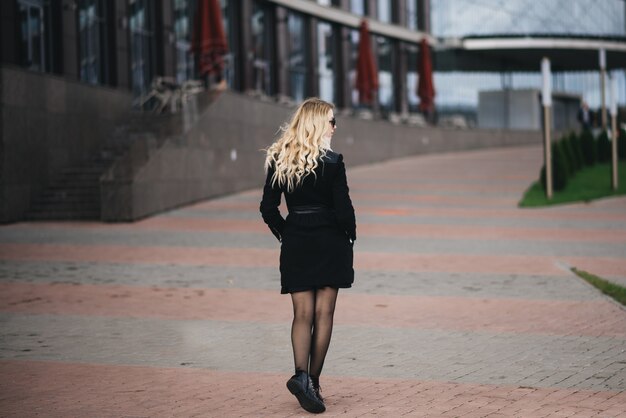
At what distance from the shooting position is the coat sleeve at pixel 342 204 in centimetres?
633

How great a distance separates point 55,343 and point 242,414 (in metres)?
2.92

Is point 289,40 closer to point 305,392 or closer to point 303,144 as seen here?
point 303,144

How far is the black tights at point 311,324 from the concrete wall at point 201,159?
36.2 ft

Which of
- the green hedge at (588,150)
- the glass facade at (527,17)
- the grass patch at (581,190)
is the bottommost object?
the grass patch at (581,190)

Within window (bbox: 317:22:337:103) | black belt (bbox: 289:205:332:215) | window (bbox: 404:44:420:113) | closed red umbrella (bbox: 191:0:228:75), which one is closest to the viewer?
black belt (bbox: 289:205:332:215)

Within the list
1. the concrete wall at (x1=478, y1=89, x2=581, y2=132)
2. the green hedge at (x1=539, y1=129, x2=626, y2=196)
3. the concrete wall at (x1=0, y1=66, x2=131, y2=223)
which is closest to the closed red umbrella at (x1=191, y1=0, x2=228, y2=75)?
the concrete wall at (x1=0, y1=66, x2=131, y2=223)

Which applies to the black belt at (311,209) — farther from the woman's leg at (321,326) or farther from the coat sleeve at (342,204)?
the woman's leg at (321,326)

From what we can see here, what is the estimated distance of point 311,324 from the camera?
6.55 meters

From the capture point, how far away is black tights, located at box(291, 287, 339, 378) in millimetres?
6480

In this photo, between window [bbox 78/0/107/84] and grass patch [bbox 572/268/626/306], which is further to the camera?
window [bbox 78/0/107/84]

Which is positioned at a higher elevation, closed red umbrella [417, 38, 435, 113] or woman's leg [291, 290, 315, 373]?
closed red umbrella [417, 38, 435, 113]

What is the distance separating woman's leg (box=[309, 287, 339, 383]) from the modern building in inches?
591

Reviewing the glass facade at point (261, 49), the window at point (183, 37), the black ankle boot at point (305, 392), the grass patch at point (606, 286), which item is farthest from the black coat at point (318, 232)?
the glass facade at point (261, 49)

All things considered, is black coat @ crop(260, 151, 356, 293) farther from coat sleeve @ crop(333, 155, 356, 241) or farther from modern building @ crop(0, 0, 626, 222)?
modern building @ crop(0, 0, 626, 222)
